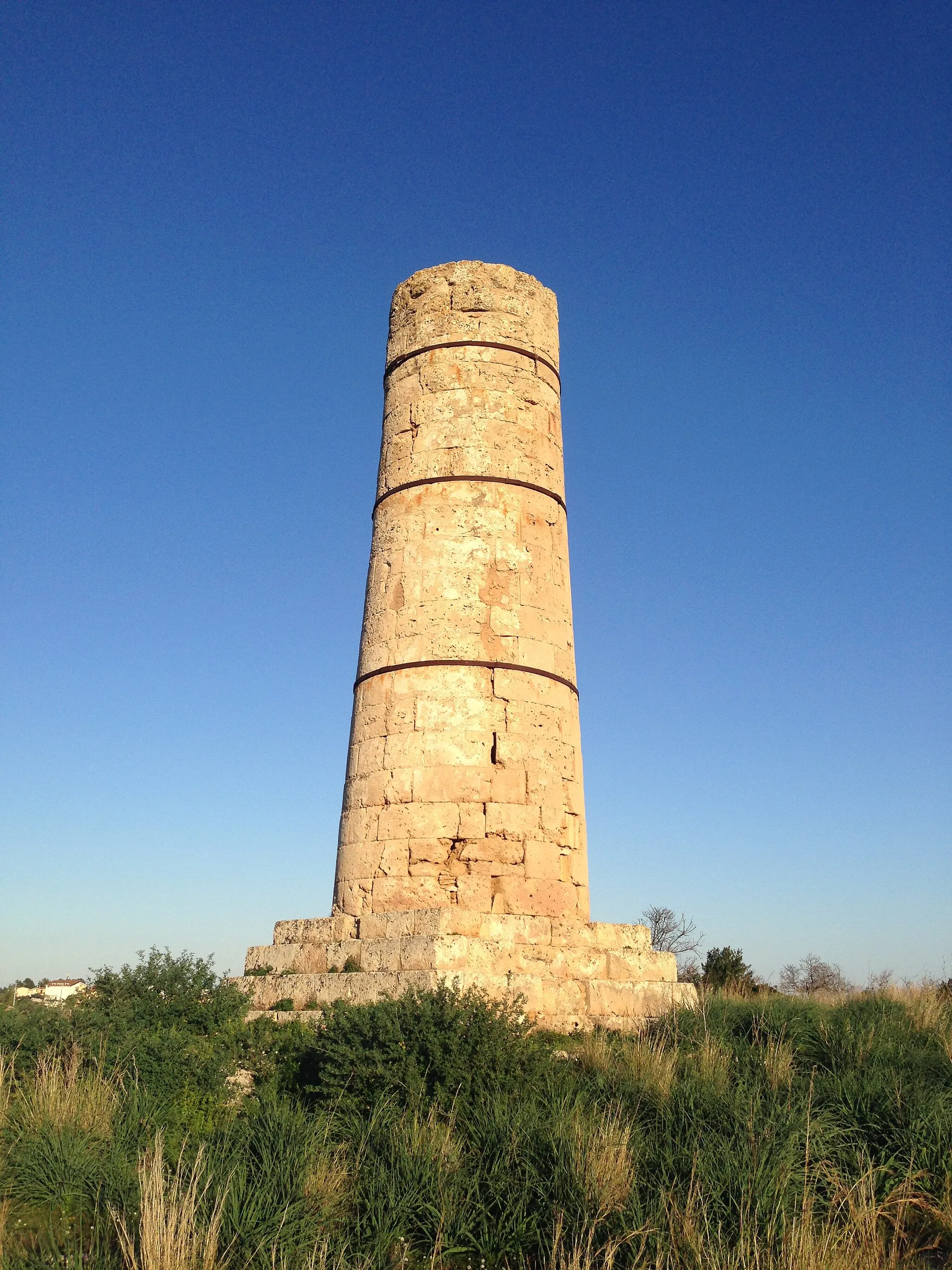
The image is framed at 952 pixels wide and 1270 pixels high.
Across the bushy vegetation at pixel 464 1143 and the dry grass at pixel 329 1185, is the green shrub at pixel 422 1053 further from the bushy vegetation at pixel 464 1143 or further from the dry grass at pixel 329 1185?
the dry grass at pixel 329 1185

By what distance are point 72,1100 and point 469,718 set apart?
13.5 feet

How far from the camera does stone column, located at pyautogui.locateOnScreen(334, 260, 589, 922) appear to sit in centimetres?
809

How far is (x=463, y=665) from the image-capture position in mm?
8477

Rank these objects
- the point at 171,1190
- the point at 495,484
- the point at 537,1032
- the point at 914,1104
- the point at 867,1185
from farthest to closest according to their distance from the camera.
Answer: the point at 495,484
the point at 537,1032
the point at 914,1104
the point at 867,1185
the point at 171,1190

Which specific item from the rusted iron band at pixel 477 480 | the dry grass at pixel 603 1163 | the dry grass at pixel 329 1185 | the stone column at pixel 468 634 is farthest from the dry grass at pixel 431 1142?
the rusted iron band at pixel 477 480

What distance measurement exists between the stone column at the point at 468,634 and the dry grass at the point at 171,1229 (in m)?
3.87

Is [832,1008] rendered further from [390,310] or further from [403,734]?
[390,310]

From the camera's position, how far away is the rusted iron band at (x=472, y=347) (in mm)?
9523

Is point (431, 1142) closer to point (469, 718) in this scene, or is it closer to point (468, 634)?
point (469, 718)

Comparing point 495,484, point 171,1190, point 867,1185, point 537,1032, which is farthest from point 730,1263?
point 495,484

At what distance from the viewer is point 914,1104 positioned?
17.0 ft

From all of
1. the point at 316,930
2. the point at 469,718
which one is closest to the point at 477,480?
the point at 469,718

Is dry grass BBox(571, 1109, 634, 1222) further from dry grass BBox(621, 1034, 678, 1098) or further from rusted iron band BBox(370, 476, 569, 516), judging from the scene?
rusted iron band BBox(370, 476, 569, 516)

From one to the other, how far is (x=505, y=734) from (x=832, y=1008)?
3646 millimetres
